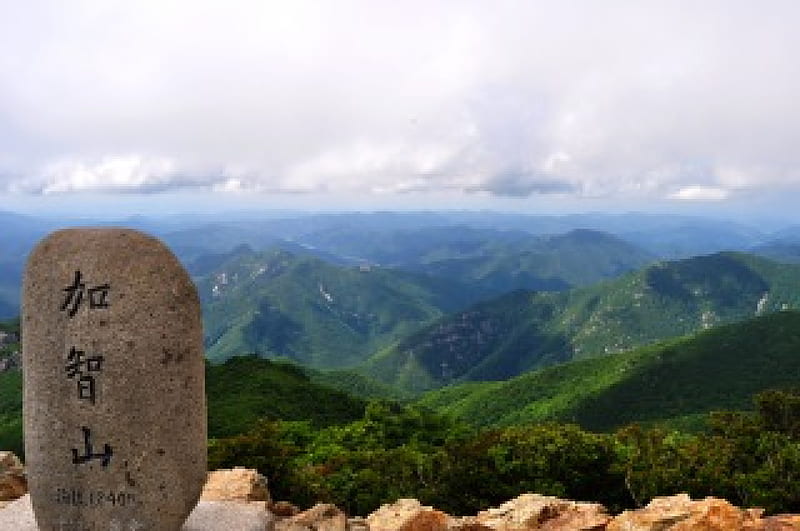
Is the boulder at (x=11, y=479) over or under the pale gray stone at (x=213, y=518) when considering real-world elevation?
under

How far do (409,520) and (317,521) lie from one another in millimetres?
4245

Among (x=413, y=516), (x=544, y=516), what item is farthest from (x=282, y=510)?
(x=544, y=516)

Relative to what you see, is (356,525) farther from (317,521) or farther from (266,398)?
(266,398)

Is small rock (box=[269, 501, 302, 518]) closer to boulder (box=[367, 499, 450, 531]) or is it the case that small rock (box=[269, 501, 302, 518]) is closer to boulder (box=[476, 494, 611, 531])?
boulder (box=[367, 499, 450, 531])

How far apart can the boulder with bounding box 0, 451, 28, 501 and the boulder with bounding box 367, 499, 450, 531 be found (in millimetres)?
13752

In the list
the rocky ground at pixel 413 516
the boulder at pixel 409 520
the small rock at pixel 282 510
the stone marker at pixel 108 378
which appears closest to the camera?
the stone marker at pixel 108 378

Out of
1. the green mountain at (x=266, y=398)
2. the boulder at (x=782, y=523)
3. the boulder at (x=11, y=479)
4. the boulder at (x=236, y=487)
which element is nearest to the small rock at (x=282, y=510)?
the boulder at (x=236, y=487)

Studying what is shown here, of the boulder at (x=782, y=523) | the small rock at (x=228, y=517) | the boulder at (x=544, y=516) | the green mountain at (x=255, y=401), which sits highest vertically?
the small rock at (x=228, y=517)

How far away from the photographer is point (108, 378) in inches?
581

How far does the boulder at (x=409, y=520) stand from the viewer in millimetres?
23188

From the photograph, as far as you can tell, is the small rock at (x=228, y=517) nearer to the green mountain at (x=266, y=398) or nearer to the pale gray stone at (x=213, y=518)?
the pale gray stone at (x=213, y=518)

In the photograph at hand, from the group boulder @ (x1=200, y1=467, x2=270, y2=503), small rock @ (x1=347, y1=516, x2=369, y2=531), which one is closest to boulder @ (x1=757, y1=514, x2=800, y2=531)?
small rock @ (x1=347, y1=516, x2=369, y2=531)

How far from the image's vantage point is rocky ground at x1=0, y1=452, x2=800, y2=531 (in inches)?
766

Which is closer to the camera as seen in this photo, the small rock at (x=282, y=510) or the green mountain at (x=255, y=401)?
the small rock at (x=282, y=510)
